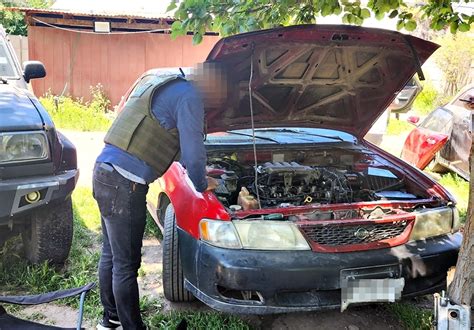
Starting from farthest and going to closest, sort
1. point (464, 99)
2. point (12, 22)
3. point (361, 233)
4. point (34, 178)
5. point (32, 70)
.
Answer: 1. point (12, 22)
2. point (464, 99)
3. point (32, 70)
4. point (34, 178)
5. point (361, 233)

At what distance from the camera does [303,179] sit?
3617 millimetres

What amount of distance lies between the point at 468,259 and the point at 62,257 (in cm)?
296

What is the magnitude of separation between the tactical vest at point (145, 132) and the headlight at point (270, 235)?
0.60 metres

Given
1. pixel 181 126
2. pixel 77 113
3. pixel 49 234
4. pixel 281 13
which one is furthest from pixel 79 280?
pixel 77 113

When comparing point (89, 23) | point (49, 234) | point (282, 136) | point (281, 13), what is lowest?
point (49, 234)

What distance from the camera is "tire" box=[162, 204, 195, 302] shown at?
324 centimetres

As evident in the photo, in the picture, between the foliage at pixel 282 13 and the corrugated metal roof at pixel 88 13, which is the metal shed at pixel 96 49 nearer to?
the corrugated metal roof at pixel 88 13

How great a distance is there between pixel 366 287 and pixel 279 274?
1.71ft

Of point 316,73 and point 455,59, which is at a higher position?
point 316,73

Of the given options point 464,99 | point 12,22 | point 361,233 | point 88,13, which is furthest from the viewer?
point 12,22

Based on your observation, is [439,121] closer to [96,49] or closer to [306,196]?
[306,196]

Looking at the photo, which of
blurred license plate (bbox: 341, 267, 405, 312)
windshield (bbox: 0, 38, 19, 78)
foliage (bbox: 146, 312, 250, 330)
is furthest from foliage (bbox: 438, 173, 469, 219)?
windshield (bbox: 0, 38, 19, 78)

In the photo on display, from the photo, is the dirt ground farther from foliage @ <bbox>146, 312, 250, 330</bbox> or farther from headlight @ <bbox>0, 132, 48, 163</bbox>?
headlight @ <bbox>0, 132, 48, 163</bbox>

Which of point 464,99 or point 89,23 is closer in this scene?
point 464,99
